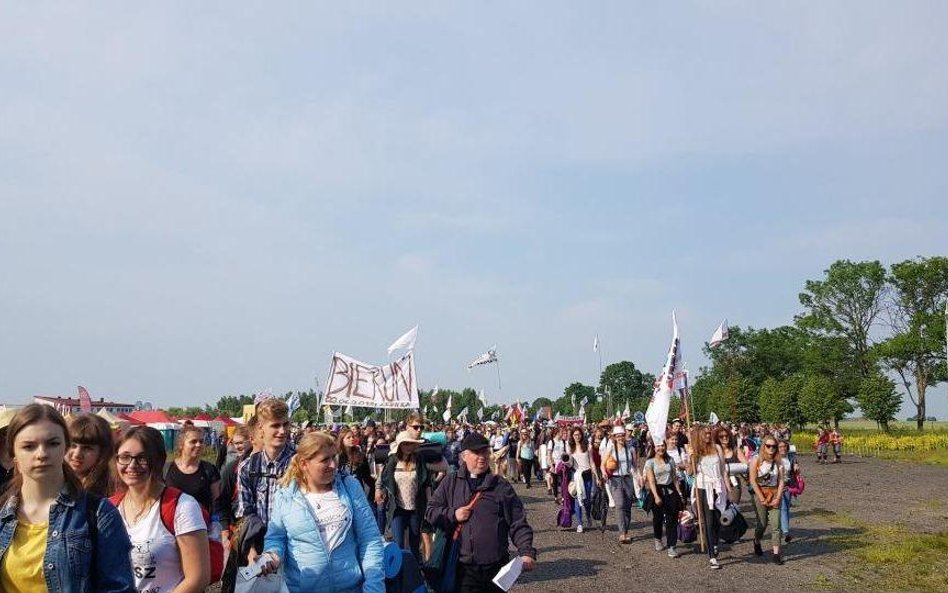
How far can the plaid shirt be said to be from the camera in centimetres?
547

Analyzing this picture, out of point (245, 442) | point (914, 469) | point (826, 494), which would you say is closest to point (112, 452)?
point (245, 442)

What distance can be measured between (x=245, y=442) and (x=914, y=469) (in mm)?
33673

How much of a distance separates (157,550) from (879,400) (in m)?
61.7

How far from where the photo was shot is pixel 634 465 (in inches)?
577

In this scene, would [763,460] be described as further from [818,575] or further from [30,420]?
[30,420]

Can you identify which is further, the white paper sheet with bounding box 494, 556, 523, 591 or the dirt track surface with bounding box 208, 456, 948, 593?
the dirt track surface with bounding box 208, 456, 948, 593

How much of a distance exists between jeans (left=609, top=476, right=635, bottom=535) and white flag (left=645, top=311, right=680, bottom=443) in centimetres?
82

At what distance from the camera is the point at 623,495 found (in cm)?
1374

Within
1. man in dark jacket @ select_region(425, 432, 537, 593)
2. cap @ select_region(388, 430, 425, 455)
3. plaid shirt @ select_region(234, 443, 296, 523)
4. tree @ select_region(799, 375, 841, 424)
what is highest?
tree @ select_region(799, 375, 841, 424)

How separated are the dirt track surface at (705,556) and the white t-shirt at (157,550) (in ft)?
22.8

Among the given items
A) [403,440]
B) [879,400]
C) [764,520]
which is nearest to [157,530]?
[403,440]

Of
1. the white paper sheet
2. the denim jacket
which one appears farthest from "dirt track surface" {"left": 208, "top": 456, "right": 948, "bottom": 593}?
the denim jacket

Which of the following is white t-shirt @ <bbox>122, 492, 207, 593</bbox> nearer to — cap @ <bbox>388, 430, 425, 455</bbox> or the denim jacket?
the denim jacket

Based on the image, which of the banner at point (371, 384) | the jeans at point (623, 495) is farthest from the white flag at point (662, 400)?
the banner at point (371, 384)
